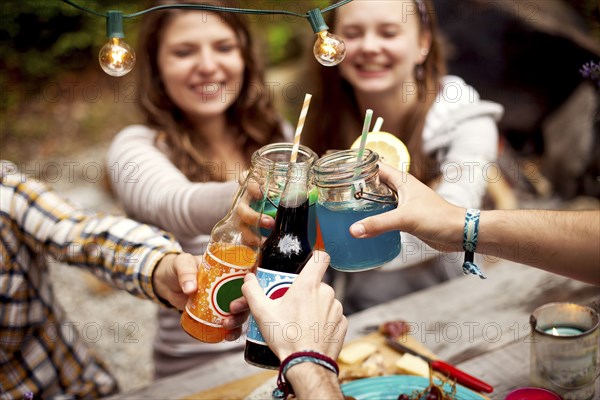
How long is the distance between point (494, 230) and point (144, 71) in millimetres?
1419

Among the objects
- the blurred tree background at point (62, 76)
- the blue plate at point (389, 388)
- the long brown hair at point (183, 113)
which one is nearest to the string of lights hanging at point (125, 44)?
the blue plate at point (389, 388)

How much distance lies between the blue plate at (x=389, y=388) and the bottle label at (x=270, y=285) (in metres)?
0.36

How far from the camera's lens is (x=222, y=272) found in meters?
1.21

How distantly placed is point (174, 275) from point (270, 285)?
0.43 metres

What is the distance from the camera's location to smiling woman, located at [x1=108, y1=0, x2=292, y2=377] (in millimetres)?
2053

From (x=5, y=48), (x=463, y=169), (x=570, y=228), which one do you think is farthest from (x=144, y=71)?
(x=5, y=48)

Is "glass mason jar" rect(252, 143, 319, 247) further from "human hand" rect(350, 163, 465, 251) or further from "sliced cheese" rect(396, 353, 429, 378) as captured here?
"sliced cheese" rect(396, 353, 429, 378)

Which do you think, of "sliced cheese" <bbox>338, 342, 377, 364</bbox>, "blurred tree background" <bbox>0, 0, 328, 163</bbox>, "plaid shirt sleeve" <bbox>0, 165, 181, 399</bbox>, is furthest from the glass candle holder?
"blurred tree background" <bbox>0, 0, 328, 163</bbox>

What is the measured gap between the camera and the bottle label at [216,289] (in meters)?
1.21

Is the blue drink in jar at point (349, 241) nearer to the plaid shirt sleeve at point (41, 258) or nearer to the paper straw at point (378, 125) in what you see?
the paper straw at point (378, 125)

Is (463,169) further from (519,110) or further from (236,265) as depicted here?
(519,110)

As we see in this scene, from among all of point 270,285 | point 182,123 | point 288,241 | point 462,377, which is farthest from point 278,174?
point 182,123

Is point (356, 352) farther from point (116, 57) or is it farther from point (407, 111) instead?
point (407, 111)

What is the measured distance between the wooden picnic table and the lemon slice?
55 cm
